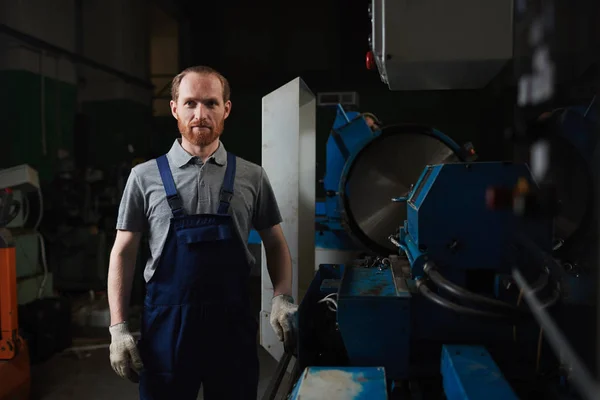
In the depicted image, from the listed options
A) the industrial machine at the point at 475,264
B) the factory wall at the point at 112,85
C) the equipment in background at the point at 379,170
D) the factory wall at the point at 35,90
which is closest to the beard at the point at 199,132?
the industrial machine at the point at 475,264

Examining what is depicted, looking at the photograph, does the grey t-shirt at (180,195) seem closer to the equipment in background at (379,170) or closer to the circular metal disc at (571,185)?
the circular metal disc at (571,185)

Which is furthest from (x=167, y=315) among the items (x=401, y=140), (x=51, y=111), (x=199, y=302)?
(x=51, y=111)

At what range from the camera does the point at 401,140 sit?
101 inches

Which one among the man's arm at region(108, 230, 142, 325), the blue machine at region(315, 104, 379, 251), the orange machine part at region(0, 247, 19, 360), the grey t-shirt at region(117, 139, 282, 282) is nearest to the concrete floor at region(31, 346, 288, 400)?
the orange machine part at region(0, 247, 19, 360)

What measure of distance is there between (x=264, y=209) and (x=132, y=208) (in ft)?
1.27

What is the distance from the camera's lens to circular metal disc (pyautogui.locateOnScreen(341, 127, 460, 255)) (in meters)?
2.56

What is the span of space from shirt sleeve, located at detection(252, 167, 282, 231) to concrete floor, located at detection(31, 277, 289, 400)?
47.2 inches

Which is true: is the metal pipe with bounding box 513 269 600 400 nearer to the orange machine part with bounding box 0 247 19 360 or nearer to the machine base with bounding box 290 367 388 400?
the machine base with bounding box 290 367 388 400

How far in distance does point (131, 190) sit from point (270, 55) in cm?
431

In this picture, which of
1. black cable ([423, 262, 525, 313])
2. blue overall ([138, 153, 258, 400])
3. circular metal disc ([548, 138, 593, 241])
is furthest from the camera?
circular metal disc ([548, 138, 593, 241])

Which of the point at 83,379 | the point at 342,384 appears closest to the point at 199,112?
the point at 342,384

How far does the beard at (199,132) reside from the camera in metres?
1.39

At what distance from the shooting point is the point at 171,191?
134 cm

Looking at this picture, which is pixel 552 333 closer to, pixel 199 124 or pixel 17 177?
pixel 199 124
